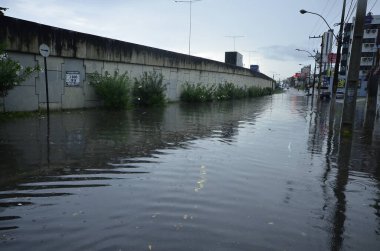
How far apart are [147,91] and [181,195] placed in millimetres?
18884

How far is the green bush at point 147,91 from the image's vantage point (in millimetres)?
23844

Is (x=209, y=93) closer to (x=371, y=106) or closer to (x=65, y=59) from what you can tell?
(x=371, y=106)

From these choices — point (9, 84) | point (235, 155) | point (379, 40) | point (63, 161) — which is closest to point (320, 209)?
point (235, 155)

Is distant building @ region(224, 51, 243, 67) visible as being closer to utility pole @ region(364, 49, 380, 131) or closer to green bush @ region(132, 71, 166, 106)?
utility pole @ region(364, 49, 380, 131)

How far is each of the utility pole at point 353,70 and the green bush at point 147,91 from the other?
13.1 meters

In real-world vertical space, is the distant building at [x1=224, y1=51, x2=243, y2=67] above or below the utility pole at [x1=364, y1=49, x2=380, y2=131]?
above

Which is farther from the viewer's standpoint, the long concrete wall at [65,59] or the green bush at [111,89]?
the green bush at [111,89]

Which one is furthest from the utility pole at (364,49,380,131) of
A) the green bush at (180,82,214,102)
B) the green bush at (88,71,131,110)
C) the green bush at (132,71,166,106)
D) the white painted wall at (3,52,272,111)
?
the white painted wall at (3,52,272,111)

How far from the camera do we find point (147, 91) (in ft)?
78.6

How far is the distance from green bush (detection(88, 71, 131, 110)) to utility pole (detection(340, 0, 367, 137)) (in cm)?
1102

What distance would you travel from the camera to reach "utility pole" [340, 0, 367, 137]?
1296 cm

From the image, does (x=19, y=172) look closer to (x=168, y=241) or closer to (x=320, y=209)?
(x=168, y=241)

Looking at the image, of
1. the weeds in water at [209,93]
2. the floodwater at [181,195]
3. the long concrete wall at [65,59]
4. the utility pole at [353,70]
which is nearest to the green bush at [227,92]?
the weeds in water at [209,93]

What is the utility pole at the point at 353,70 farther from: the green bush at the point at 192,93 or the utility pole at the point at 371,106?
the green bush at the point at 192,93
